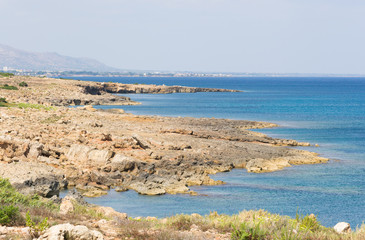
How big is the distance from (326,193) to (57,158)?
1651 centimetres

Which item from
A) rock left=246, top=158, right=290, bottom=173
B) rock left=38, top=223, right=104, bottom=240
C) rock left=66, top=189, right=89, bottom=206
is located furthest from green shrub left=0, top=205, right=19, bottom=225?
rock left=246, top=158, right=290, bottom=173

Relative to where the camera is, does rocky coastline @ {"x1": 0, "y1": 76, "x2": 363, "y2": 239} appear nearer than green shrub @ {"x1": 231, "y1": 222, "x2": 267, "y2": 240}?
No

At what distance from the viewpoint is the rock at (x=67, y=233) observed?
385 inches

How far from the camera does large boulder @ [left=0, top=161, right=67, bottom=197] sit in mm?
18922

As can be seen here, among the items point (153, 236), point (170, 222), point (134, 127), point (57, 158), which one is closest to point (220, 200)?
point (57, 158)

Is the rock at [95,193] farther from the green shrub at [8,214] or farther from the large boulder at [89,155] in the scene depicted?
the green shrub at [8,214]

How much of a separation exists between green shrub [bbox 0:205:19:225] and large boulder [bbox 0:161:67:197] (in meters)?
7.66

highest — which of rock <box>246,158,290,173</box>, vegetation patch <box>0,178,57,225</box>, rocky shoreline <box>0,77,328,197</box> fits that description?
vegetation patch <box>0,178,57,225</box>

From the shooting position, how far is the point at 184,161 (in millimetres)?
33844

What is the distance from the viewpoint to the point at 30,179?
1948 centimetres

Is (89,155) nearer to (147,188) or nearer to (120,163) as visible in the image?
(120,163)

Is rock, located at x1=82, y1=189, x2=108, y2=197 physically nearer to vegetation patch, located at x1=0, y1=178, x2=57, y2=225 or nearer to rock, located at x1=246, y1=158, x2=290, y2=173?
vegetation patch, located at x1=0, y1=178, x2=57, y2=225

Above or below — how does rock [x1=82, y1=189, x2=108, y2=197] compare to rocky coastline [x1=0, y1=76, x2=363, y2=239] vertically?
below

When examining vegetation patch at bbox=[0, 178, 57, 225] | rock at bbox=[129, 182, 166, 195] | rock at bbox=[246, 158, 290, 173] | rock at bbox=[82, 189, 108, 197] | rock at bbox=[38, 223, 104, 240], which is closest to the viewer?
rock at bbox=[38, 223, 104, 240]
